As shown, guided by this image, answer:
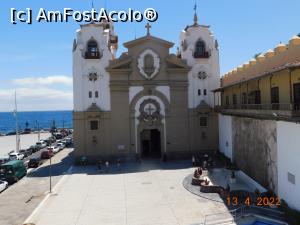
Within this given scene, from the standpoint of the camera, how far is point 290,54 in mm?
27906

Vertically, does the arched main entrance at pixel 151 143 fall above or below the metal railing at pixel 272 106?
below

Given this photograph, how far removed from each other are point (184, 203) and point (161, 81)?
22.6 metres

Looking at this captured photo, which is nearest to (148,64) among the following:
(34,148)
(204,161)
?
(204,161)

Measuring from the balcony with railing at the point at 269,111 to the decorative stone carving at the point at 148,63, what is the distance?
1152 centimetres

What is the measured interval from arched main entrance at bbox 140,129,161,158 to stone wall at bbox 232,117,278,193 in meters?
13.6

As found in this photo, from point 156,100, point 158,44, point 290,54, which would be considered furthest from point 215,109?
point 290,54

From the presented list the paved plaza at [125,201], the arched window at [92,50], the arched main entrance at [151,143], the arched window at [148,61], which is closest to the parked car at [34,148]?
the arched main entrance at [151,143]

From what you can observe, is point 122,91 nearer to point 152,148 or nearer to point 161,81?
point 161,81

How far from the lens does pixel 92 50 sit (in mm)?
49000

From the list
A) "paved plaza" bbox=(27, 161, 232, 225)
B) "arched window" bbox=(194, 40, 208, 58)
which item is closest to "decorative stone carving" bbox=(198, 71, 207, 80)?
"arched window" bbox=(194, 40, 208, 58)

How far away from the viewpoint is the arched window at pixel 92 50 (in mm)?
48469

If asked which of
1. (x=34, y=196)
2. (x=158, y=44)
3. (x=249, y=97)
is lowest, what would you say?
(x=34, y=196)

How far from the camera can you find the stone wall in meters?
28.8

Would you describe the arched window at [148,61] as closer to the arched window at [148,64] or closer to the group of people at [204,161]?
the arched window at [148,64]
